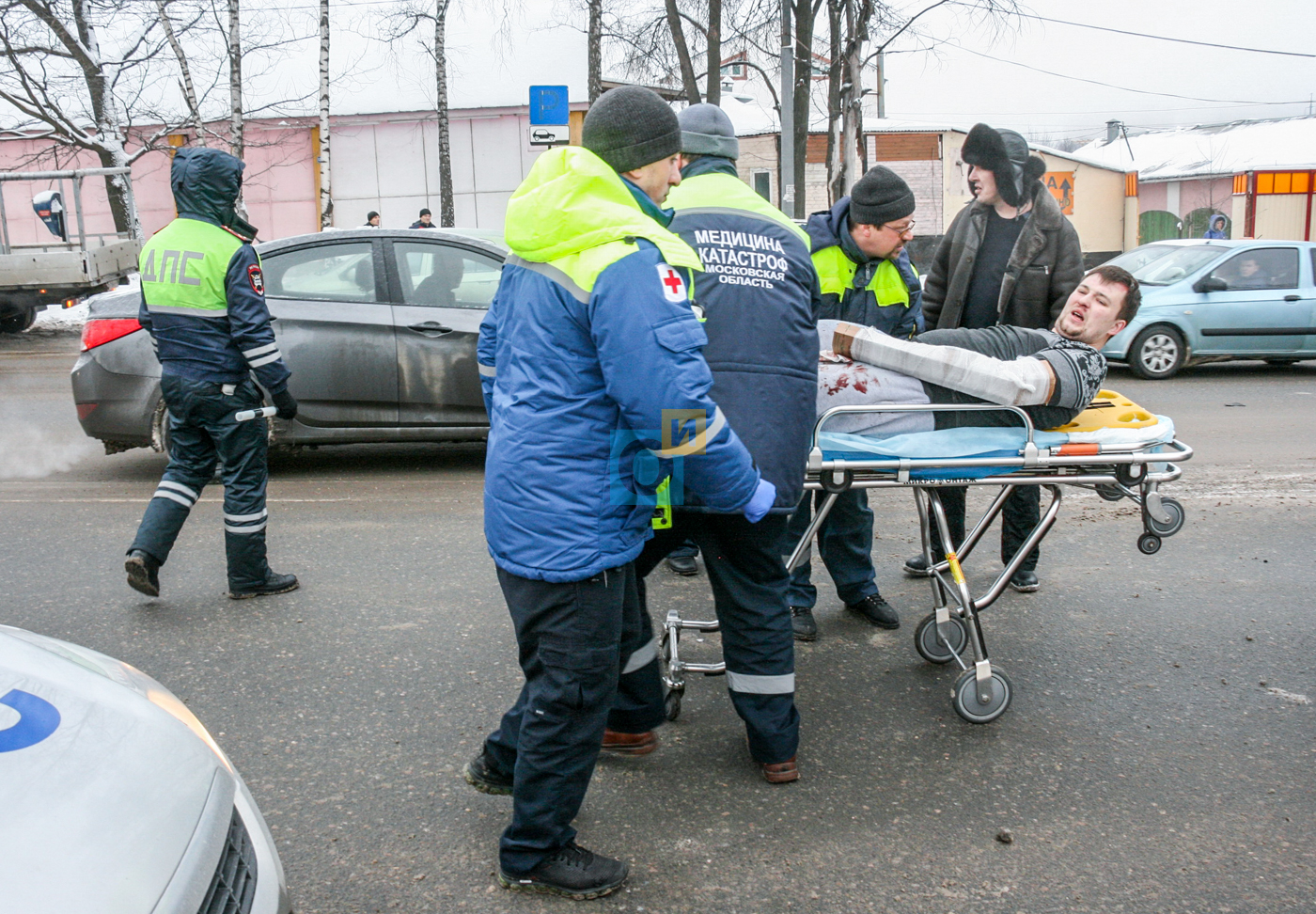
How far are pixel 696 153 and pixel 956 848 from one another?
2013 millimetres

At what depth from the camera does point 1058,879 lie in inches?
104

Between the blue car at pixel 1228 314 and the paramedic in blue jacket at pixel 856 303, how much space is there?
824cm

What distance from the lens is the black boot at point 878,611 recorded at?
14.2ft

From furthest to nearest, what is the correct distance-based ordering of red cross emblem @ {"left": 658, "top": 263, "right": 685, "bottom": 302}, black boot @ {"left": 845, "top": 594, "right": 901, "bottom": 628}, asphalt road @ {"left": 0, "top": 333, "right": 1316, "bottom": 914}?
black boot @ {"left": 845, "top": 594, "right": 901, "bottom": 628}, asphalt road @ {"left": 0, "top": 333, "right": 1316, "bottom": 914}, red cross emblem @ {"left": 658, "top": 263, "right": 685, "bottom": 302}

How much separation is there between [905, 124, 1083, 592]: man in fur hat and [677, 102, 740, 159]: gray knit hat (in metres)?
1.72

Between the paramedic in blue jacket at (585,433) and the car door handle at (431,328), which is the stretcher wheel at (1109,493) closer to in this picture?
the paramedic in blue jacket at (585,433)

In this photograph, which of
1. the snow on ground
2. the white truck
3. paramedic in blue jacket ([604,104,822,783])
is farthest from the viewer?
the snow on ground

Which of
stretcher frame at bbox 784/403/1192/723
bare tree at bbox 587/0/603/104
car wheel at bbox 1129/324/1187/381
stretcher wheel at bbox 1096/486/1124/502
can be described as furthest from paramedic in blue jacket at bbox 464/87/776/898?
bare tree at bbox 587/0/603/104

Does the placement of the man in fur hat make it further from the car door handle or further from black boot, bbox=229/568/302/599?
the car door handle

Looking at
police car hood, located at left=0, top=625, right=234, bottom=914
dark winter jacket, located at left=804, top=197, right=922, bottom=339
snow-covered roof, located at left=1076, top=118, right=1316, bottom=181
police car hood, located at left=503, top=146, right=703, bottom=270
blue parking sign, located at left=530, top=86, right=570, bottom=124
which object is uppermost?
snow-covered roof, located at left=1076, top=118, right=1316, bottom=181

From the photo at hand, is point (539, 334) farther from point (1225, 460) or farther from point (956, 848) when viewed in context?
point (1225, 460)

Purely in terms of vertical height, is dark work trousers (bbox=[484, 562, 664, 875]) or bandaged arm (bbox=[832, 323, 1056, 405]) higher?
bandaged arm (bbox=[832, 323, 1056, 405])

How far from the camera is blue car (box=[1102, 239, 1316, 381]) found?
11.6 metres

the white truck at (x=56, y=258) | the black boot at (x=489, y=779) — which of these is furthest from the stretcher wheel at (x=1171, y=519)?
the white truck at (x=56, y=258)
